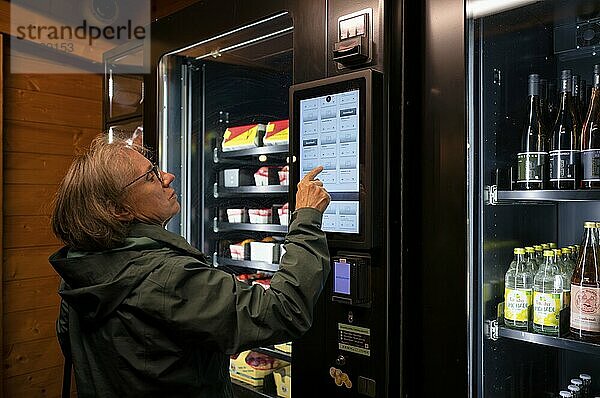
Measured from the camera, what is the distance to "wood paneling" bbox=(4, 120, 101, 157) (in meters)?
2.73

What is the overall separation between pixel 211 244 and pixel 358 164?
942 millimetres

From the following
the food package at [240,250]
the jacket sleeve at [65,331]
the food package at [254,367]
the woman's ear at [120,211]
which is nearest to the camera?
the woman's ear at [120,211]

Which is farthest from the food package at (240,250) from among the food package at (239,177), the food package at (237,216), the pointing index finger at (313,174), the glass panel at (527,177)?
the glass panel at (527,177)

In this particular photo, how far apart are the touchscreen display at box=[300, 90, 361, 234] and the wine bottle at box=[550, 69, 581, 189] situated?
48 cm

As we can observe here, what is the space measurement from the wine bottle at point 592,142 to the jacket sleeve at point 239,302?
0.64m

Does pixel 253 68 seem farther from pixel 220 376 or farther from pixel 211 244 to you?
pixel 220 376

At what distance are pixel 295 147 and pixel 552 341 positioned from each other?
79cm

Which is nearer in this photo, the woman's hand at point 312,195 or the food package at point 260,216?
the woman's hand at point 312,195

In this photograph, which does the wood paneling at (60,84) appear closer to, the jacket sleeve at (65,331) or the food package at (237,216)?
the food package at (237,216)

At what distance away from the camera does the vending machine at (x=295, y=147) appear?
4.36 ft

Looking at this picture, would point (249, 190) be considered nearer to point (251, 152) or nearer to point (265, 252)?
point (251, 152)

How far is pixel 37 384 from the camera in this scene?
2.82 m

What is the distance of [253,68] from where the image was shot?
1.83 metres

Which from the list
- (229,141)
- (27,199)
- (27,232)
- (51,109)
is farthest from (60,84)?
(229,141)
